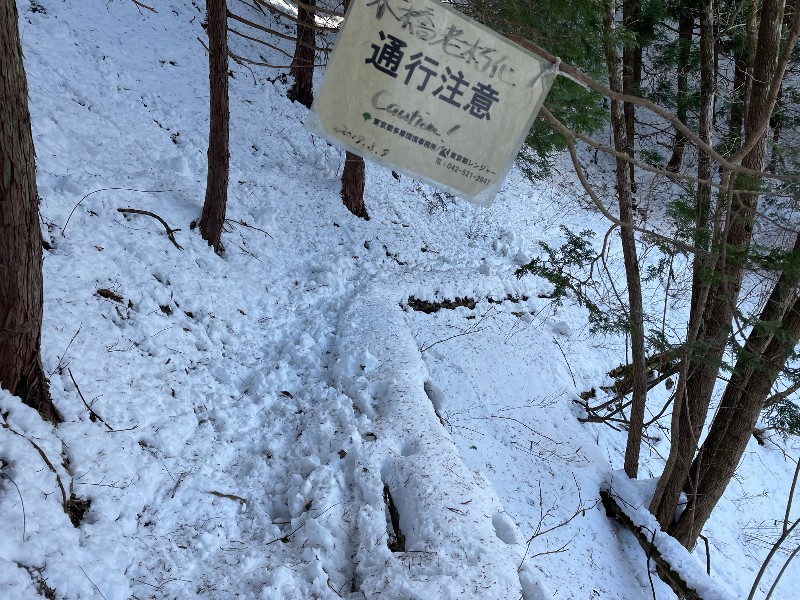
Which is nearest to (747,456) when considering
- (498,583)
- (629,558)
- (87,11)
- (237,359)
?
(629,558)

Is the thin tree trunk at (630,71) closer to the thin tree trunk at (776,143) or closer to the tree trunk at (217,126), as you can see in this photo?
the thin tree trunk at (776,143)

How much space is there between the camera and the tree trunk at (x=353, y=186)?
27.8 ft

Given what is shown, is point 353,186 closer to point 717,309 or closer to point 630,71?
point 630,71

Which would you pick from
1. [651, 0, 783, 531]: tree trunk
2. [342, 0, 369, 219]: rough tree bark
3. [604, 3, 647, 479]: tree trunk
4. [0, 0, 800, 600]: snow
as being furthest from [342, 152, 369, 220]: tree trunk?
[651, 0, 783, 531]: tree trunk

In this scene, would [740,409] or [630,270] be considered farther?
[630,270]

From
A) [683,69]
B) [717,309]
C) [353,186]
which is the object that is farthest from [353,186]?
[683,69]

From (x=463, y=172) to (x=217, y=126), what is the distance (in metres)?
4.18

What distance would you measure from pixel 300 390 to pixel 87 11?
7735 mm

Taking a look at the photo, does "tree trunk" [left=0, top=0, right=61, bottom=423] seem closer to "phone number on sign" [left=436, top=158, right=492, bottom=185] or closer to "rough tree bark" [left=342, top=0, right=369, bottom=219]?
"phone number on sign" [left=436, top=158, right=492, bottom=185]

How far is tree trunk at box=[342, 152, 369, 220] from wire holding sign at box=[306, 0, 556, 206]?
6194mm

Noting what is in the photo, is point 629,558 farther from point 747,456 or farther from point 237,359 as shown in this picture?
point 747,456

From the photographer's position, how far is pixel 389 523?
3.50 meters

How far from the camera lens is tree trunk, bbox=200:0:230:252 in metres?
5.48

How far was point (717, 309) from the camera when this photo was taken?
516 centimetres
